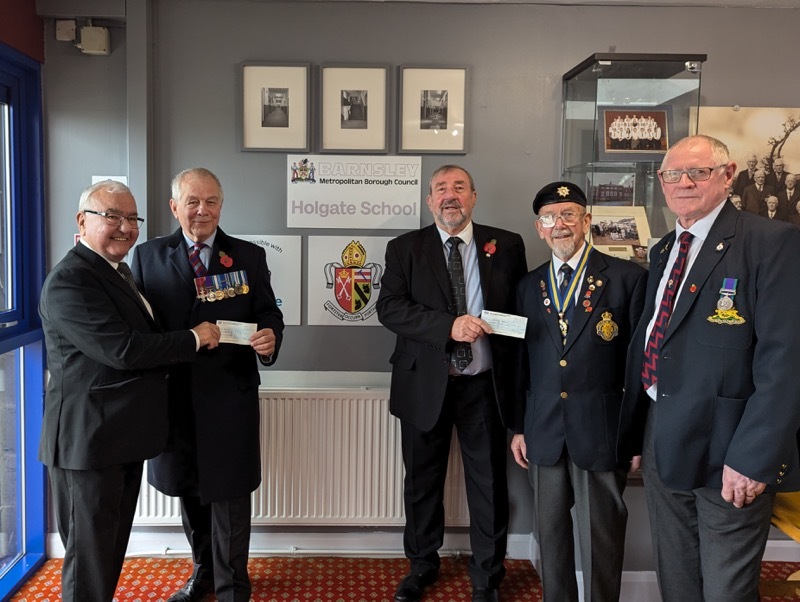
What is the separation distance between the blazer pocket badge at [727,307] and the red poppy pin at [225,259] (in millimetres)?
1837

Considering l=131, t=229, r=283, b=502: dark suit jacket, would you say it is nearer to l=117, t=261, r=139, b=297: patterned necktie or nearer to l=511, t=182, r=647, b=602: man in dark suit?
l=117, t=261, r=139, b=297: patterned necktie

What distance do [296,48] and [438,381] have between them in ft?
6.18

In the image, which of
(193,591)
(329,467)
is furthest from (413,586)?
(193,591)

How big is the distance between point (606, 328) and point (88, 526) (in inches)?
79.3

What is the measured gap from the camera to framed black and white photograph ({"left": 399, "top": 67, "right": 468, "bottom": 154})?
309cm

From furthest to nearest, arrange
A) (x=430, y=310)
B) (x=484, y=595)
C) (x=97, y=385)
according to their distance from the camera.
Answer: (x=484, y=595) < (x=430, y=310) < (x=97, y=385)

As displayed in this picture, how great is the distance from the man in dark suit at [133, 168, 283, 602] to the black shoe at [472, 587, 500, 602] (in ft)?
3.41

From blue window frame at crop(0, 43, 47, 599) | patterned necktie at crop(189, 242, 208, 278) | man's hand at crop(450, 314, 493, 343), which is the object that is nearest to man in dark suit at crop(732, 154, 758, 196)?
man's hand at crop(450, 314, 493, 343)

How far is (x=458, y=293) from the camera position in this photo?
2.67 metres

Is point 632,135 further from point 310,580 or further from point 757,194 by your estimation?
point 310,580

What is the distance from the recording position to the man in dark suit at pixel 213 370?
2.43 metres

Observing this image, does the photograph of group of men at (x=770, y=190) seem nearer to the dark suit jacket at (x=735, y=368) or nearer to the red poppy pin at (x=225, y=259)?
the dark suit jacket at (x=735, y=368)

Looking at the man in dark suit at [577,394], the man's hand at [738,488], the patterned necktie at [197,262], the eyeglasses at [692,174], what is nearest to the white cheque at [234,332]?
the patterned necktie at [197,262]

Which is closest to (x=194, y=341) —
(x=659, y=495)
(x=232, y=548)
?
(x=232, y=548)
